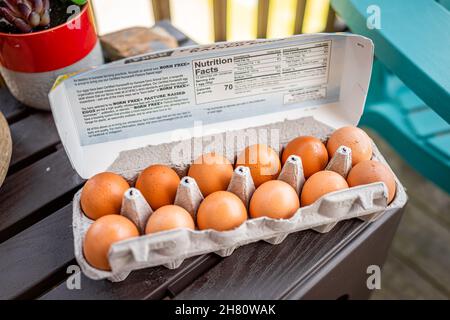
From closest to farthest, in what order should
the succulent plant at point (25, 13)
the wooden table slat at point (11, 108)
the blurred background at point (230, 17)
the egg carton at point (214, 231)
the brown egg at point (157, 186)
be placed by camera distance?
the egg carton at point (214, 231) < the brown egg at point (157, 186) < the succulent plant at point (25, 13) < the wooden table slat at point (11, 108) < the blurred background at point (230, 17)

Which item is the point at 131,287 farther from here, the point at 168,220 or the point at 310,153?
the point at 310,153

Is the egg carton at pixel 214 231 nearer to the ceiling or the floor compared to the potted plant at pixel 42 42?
nearer to the floor

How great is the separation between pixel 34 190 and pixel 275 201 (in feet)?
1.49

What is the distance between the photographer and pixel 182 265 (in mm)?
657

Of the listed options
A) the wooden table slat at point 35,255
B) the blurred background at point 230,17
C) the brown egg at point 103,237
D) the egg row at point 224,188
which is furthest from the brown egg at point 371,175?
the blurred background at point 230,17

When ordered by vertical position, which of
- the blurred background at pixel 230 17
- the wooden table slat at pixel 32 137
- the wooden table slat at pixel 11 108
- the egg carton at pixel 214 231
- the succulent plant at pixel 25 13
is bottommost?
the blurred background at pixel 230 17

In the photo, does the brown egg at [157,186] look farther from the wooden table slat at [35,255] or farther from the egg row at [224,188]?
the wooden table slat at [35,255]

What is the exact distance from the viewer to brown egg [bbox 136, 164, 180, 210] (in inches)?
26.1

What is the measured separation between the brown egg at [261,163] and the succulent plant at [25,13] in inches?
18.3

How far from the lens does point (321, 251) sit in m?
0.67

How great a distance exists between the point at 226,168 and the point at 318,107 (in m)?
0.24

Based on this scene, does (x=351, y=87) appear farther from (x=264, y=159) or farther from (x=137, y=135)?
(x=137, y=135)

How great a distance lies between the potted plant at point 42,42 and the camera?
2.58 ft

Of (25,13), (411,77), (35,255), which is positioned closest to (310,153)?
(411,77)
